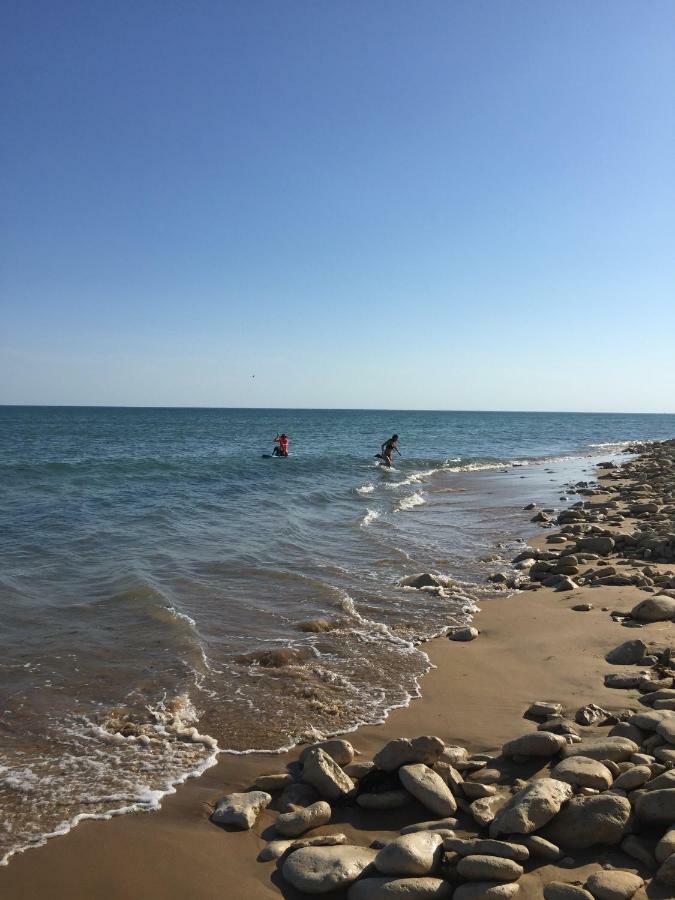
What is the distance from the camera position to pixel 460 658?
7.38 metres

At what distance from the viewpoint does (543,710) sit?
5.61 m

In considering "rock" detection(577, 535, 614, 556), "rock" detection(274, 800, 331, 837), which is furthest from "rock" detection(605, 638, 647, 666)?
"rock" detection(577, 535, 614, 556)

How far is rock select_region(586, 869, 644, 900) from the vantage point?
3166mm

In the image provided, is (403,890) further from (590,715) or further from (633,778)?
(590,715)

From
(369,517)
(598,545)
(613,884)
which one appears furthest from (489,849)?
(369,517)

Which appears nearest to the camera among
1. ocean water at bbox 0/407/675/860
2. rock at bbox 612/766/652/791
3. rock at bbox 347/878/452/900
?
rock at bbox 347/878/452/900

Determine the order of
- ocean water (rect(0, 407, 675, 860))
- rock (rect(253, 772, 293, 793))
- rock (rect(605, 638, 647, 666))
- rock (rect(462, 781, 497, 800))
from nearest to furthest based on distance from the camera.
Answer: rock (rect(462, 781, 497, 800))
rock (rect(253, 772, 293, 793))
ocean water (rect(0, 407, 675, 860))
rock (rect(605, 638, 647, 666))

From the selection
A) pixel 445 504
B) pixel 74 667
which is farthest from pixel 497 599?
pixel 445 504

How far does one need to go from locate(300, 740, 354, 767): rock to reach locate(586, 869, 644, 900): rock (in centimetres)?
193

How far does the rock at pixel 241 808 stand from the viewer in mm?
4180

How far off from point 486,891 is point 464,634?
4863 millimetres

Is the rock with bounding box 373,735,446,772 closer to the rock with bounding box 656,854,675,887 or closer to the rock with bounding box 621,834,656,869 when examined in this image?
the rock with bounding box 621,834,656,869

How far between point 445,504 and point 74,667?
49.8 feet

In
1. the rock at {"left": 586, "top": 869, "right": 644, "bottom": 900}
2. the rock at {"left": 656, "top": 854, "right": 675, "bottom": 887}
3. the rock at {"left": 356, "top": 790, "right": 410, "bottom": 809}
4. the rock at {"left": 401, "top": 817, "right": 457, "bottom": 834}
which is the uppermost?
the rock at {"left": 656, "top": 854, "right": 675, "bottom": 887}
